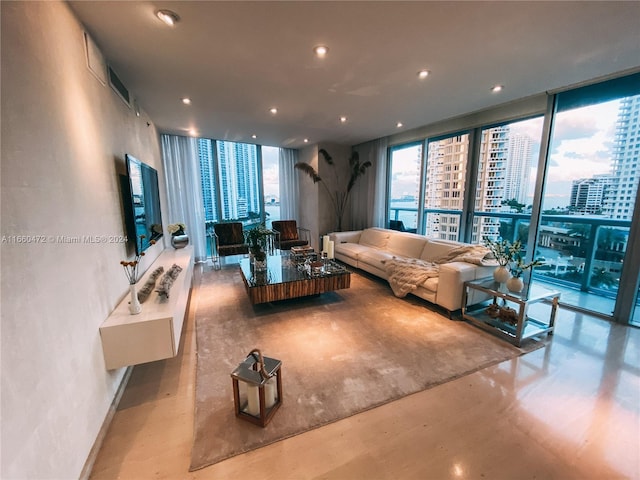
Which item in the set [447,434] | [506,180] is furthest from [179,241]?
[506,180]

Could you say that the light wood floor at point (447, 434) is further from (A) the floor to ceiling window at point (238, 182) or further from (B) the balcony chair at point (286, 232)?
(A) the floor to ceiling window at point (238, 182)

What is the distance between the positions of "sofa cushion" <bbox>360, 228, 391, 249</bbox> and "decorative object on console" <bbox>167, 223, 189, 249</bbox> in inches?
128

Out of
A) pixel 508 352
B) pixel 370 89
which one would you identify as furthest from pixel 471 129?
pixel 508 352

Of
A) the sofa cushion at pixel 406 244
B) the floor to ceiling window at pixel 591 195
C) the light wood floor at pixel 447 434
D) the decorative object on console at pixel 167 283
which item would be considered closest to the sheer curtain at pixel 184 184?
the decorative object on console at pixel 167 283

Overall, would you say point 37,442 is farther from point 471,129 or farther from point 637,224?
point 471,129

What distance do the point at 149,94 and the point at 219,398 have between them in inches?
127

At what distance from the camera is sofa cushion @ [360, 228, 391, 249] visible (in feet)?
16.0

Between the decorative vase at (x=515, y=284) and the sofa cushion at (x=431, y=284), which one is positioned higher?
the decorative vase at (x=515, y=284)

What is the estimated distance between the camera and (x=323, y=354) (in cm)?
230

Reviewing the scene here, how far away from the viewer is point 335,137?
17.1 ft

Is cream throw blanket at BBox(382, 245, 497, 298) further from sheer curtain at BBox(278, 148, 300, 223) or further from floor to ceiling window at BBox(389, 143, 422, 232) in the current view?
sheer curtain at BBox(278, 148, 300, 223)

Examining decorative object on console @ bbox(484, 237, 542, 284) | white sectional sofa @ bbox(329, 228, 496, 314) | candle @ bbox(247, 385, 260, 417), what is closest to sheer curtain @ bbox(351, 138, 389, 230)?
white sectional sofa @ bbox(329, 228, 496, 314)

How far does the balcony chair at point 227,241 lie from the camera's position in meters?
4.82

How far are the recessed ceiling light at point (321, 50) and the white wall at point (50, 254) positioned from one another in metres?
1.56
